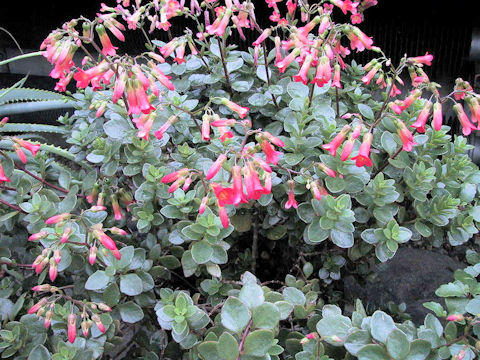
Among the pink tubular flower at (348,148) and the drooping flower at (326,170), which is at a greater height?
the pink tubular flower at (348,148)

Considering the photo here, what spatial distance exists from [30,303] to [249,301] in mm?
699

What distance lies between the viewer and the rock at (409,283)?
1968 millimetres

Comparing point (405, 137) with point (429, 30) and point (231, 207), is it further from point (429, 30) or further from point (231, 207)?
point (429, 30)

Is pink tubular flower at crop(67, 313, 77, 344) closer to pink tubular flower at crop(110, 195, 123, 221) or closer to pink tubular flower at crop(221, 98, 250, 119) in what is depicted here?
pink tubular flower at crop(110, 195, 123, 221)

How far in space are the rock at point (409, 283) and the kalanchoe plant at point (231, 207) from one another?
50 centimetres

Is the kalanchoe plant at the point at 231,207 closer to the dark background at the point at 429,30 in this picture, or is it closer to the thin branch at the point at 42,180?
the thin branch at the point at 42,180

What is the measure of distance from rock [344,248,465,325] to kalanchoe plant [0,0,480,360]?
50 centimetres

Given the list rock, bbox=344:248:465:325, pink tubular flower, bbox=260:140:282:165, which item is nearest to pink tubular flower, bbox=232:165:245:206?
pink tubular flower, bbox=260:140:282:165

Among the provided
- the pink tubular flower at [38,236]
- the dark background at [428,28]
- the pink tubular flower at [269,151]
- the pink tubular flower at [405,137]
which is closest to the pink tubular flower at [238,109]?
the pink tubular flower at [269,151]

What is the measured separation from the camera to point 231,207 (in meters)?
1.19

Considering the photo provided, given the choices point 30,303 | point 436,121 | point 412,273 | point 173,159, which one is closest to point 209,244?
point 173,159

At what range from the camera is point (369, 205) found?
1.24 m

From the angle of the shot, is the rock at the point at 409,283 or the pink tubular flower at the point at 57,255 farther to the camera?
the rock at the point at 409,283

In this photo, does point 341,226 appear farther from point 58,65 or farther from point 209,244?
point 58,65
